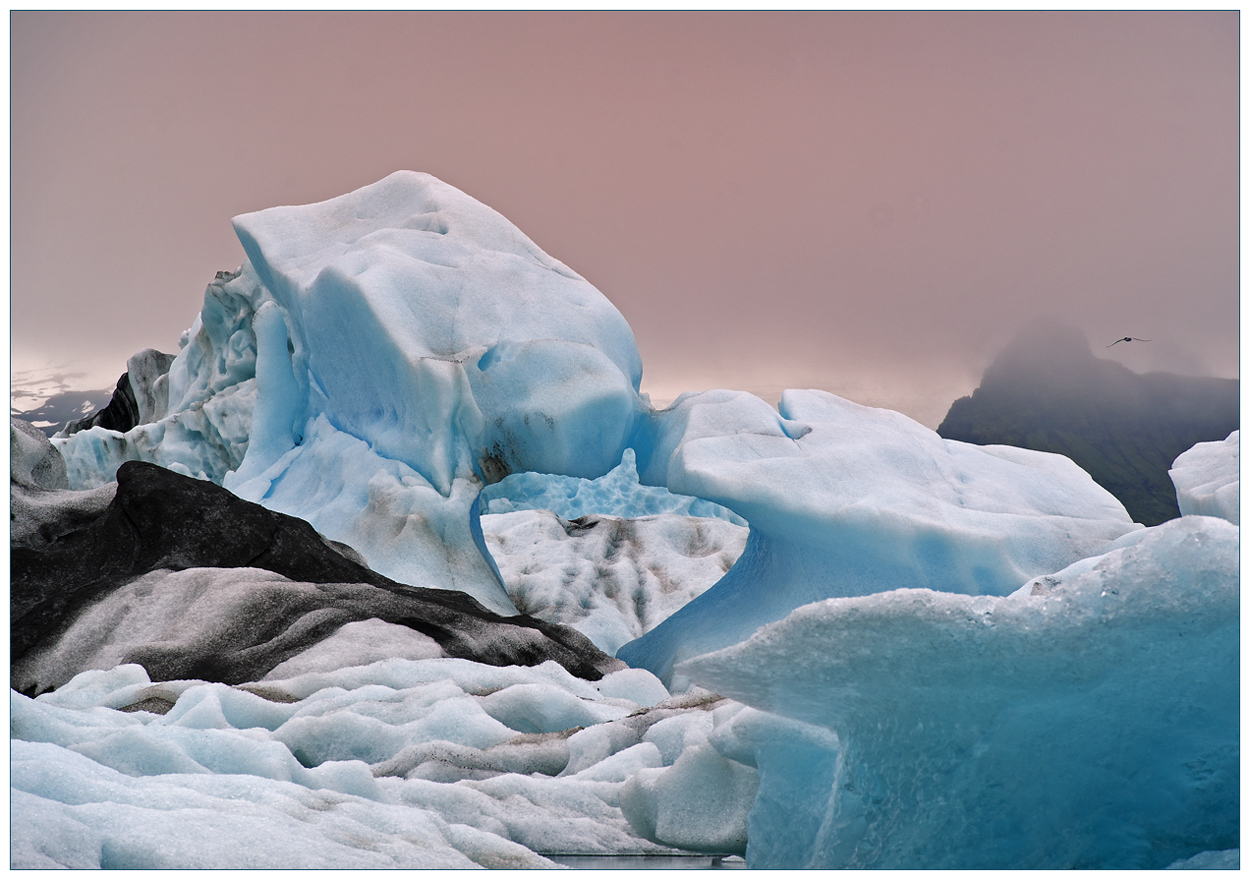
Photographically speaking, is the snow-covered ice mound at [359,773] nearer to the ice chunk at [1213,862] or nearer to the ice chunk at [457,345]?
the ice chunk at [1213,862]

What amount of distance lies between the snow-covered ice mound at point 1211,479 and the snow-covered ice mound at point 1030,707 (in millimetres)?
3567

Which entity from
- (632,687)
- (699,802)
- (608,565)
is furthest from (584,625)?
(699,802)

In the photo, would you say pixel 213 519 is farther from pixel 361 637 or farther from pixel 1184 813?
pixel 1184 813

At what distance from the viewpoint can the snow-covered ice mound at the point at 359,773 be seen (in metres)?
2.14

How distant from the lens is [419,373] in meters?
8.05

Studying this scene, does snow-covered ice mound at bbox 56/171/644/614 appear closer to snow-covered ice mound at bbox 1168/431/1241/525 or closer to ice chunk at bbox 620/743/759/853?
snow-covered ice mound at bbox 1168/431/1241/525

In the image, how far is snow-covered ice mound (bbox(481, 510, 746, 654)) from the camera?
9.82 metres

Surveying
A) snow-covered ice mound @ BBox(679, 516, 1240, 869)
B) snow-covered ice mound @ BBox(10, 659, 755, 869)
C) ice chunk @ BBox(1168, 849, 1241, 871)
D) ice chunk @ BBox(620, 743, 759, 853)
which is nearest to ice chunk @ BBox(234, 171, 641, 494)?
snow-covered ice mound @ BBox(10, 659, 755, 869)

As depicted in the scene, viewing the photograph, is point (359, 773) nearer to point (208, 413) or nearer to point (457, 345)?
point (457, 345)

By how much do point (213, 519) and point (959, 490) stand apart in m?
5.33

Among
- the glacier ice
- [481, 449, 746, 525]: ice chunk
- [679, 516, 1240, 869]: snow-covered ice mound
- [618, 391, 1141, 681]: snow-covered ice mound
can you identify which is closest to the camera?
[679, 516, 1240, 869]: snow-covered ice mound

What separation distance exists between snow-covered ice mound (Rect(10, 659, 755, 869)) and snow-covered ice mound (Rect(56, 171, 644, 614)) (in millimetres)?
3324

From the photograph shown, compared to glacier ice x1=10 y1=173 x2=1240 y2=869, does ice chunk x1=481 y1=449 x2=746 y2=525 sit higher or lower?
lower

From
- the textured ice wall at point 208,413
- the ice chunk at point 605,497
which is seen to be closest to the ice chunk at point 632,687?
the textured ice wall at point 208,413
